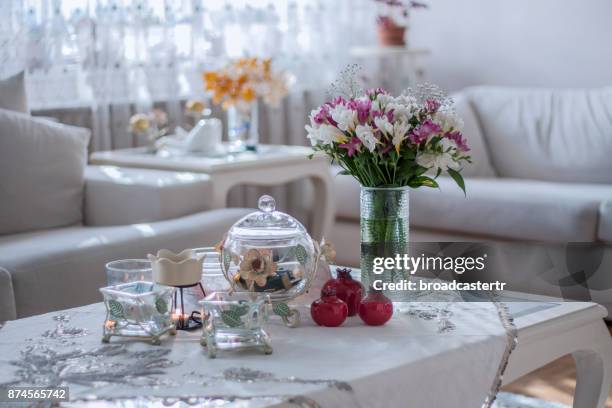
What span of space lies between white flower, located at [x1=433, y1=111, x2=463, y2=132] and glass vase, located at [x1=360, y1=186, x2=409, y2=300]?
0.14m

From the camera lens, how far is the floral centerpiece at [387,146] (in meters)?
1.68

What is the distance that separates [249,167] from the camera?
3264mm

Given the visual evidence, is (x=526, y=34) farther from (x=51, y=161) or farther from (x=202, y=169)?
(x=51, y=161)

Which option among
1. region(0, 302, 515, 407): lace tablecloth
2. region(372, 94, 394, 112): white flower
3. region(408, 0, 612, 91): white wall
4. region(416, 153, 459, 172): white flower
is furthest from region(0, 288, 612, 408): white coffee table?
region(408, 0, 612, 91): white wall

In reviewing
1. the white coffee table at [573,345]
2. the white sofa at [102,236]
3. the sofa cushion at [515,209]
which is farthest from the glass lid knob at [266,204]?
the sofa cushion at [515,209]

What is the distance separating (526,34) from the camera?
4.50m

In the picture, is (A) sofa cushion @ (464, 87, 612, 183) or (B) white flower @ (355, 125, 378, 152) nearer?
(B) white flower @ (355, 125, 378, 152)

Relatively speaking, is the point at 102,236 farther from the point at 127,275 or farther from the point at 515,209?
the point at 515,209

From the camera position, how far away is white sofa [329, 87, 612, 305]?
3.32 metres

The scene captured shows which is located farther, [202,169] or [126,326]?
[202,169]

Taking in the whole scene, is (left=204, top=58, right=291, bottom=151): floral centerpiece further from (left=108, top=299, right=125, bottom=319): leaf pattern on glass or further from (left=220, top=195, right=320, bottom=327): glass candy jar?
(left=108, top=299, right=125, bottom=319): leaf pattern on glass

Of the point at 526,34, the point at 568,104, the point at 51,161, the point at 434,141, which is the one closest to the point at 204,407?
the point at 434,141

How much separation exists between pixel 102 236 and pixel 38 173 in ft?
1.21

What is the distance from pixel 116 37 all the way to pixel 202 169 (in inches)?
33.3
